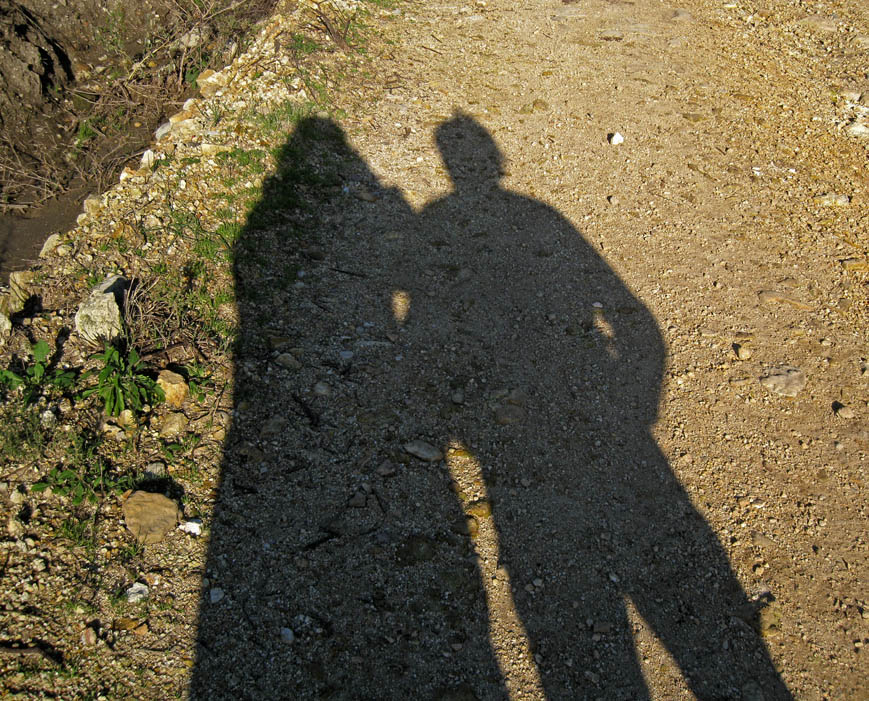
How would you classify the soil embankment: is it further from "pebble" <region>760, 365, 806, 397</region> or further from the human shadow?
"pebble" <region>760, 365, 806, 397</region>

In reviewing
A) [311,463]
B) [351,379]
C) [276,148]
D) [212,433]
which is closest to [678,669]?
[311,463]

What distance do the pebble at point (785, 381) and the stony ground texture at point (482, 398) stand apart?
18mm

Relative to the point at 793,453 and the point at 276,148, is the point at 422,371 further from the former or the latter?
the point at 276,148

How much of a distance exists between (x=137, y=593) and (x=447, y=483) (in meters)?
1.62

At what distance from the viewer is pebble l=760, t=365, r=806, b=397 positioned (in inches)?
163

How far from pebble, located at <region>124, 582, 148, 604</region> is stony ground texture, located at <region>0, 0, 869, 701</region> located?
1cm

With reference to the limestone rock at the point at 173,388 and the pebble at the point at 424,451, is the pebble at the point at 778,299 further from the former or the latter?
the limestone rock at the point at 173,388

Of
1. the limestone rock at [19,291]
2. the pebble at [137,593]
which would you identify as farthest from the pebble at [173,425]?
the limestone rock at [19,291]

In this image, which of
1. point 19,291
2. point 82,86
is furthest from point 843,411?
point 82,86

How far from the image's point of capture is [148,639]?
2.88m

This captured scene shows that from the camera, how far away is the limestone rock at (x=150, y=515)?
3229mm

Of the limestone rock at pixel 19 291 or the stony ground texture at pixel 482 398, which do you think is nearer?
the stony ground texture at pixel 482 398

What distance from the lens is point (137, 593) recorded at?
3.02 meters

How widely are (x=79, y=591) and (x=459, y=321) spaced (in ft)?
8.87
